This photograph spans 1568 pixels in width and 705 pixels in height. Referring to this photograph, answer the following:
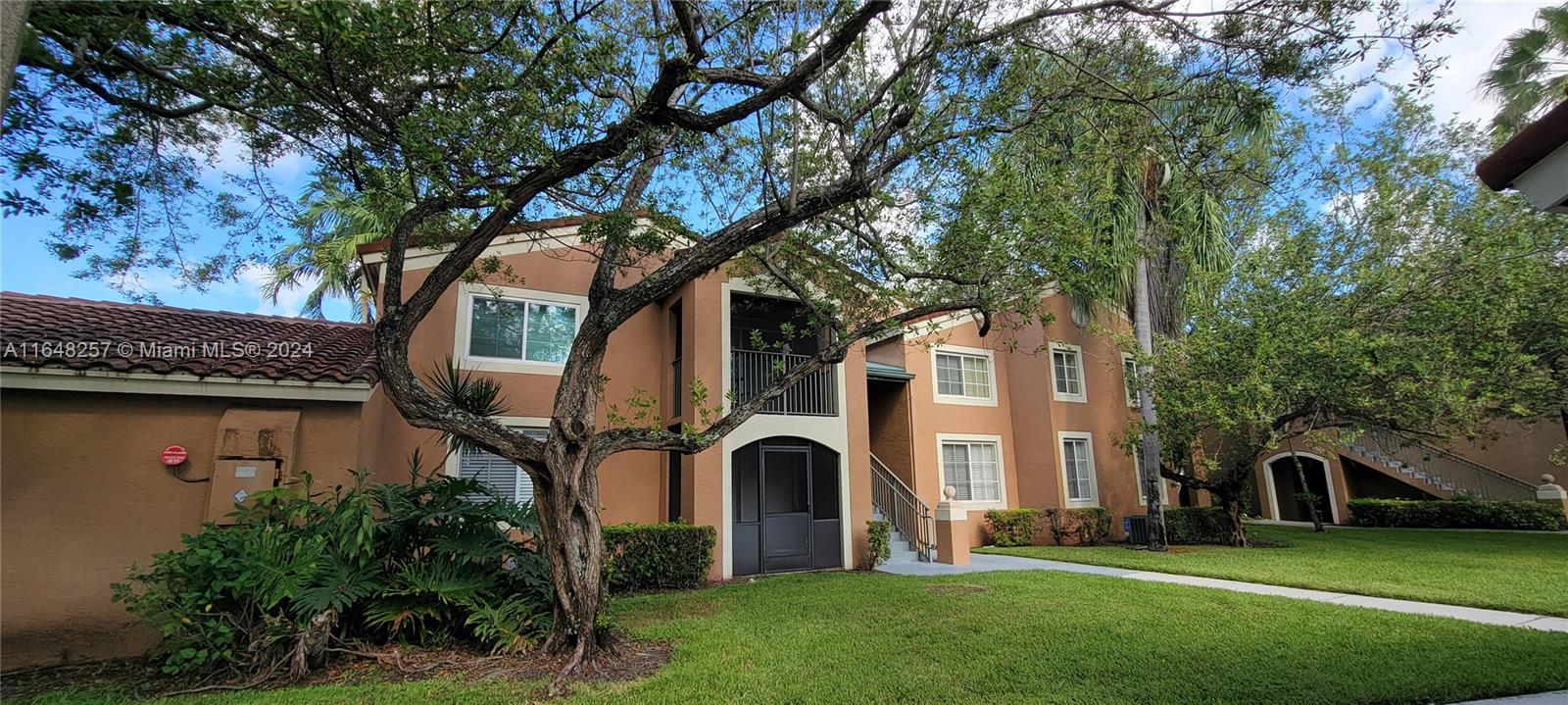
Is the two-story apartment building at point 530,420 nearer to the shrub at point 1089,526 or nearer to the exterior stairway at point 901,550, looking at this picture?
the exterior stairway at point 901,550

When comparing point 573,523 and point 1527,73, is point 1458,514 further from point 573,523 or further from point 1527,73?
point 573,523

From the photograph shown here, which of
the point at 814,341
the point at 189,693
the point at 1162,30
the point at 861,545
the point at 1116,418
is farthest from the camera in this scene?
the point at 1116,418

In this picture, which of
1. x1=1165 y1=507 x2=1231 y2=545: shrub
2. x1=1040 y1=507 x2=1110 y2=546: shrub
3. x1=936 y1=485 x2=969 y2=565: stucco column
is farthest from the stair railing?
x1=1165 y1=507 x2=1231 y2=545: shrub

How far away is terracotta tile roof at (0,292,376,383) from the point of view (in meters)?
7.30

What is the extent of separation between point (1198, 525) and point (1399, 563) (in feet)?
19.6

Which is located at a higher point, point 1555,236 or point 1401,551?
point 1555,236

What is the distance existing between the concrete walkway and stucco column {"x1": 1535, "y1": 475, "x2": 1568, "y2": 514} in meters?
14.6

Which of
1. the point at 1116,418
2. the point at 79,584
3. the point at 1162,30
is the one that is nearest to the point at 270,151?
the point at 79,584

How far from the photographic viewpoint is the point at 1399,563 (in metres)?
11.6

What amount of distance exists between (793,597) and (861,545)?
140 inches

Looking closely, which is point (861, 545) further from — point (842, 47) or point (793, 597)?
point (842, 47)

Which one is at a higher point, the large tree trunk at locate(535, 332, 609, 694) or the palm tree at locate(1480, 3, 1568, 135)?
the palm tree at locate(1480, 3, 1568, 135)

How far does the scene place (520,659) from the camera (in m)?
6.33

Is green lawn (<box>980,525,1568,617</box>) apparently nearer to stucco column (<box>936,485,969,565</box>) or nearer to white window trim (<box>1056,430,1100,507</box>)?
white window trim (<box>1056,430,1100,507</box>)
